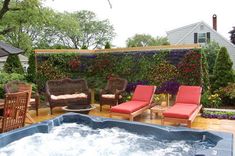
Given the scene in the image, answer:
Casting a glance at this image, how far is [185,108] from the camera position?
21.9ft

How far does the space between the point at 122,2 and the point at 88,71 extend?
3348mm

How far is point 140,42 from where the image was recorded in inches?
1471

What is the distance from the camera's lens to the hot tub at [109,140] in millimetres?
4973

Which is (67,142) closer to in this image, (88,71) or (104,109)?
(104,109)

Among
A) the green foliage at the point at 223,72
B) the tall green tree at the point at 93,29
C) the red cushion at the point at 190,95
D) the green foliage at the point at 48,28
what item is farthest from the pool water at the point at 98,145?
the tall green tree at the point at 93,29

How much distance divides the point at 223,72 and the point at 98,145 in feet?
19.8

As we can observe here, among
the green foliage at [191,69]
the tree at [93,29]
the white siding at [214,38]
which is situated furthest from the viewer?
the tree at [93,29]

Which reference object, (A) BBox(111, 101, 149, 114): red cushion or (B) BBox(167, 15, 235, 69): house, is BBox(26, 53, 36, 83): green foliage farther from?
(B) BBox(167, 15, 235, 69): house

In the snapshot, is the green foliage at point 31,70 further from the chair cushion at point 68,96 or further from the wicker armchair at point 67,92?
the chair cushion at point 68,96

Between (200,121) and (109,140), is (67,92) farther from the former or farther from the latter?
(200,121)

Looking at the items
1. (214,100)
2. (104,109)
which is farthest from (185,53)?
(104,109)

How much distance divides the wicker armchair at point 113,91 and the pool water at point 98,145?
2316 mm

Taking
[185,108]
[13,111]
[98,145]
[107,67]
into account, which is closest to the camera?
[13,111]

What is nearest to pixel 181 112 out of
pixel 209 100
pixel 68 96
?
pixel 209 100
